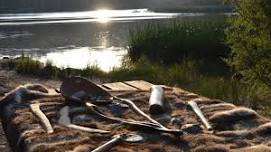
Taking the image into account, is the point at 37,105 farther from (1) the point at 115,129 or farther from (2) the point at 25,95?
(1) the point at 115,129

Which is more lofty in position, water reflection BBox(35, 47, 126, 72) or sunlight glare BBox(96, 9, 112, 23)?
water reflection BBox(35, 47, 126, 72)

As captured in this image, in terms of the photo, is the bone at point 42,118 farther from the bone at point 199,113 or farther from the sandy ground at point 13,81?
the sandy ground at point 13,81

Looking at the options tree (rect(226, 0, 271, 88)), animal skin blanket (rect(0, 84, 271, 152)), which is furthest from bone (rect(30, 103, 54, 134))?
tree (rect(226, 0, 271, 88))

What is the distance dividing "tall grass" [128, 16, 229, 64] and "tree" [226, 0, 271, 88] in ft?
26.0

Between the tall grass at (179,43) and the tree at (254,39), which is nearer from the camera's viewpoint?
the tree at (254,39)

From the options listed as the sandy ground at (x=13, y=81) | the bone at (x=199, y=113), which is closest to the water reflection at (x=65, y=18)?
the sandy ground at (x=13, y=81)

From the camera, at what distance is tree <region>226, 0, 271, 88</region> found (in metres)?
7.38

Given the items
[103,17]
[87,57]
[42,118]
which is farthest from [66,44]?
[103,17]

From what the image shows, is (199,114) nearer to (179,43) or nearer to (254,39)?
(254,39)

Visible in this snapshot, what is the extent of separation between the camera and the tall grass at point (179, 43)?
1625 cm

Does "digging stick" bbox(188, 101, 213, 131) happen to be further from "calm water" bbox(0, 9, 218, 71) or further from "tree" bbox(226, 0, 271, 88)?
"calm water" bbox(0, 9, 218, 71)

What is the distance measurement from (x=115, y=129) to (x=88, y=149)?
58 cm

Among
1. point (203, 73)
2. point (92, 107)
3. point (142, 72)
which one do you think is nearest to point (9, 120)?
point (92, 107)

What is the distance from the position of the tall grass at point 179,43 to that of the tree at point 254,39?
793 centimetres
